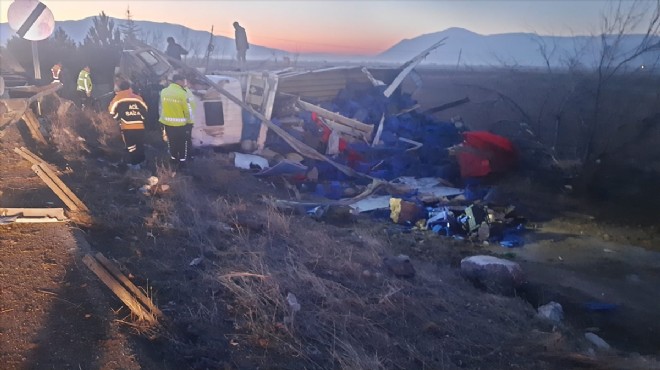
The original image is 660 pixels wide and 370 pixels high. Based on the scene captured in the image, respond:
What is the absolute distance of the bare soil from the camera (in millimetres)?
3529

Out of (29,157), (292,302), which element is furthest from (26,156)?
(292,302)

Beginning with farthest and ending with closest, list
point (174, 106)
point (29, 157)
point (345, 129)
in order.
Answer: point (345, 129)
point (174, 106)
point (29, 157)

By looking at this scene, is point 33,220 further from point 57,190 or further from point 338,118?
point 338,118

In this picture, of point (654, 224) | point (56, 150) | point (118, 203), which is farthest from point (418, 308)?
point (56, 150)

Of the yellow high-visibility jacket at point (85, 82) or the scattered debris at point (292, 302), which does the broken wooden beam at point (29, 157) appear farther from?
the scattered debris at point (292, 302)

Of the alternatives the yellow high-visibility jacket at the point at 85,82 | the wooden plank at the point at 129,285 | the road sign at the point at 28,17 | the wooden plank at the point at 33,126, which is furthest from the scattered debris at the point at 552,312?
the yellow high-visibility jacket at the point at 85,82

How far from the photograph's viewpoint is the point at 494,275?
5.48 meters

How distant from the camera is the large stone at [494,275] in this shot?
5312 millimetres

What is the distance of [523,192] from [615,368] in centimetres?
616

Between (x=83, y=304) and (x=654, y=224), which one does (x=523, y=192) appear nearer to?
(x=654, y=224)

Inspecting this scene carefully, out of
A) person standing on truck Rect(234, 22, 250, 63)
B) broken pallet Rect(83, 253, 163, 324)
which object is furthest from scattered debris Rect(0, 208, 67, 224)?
person standing on truck Rect(234, 22, 250, 63)

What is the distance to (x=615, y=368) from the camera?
368cm

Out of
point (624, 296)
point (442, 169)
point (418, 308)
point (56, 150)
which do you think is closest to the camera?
point (418, 308)

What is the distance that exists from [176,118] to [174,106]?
0.64ft
